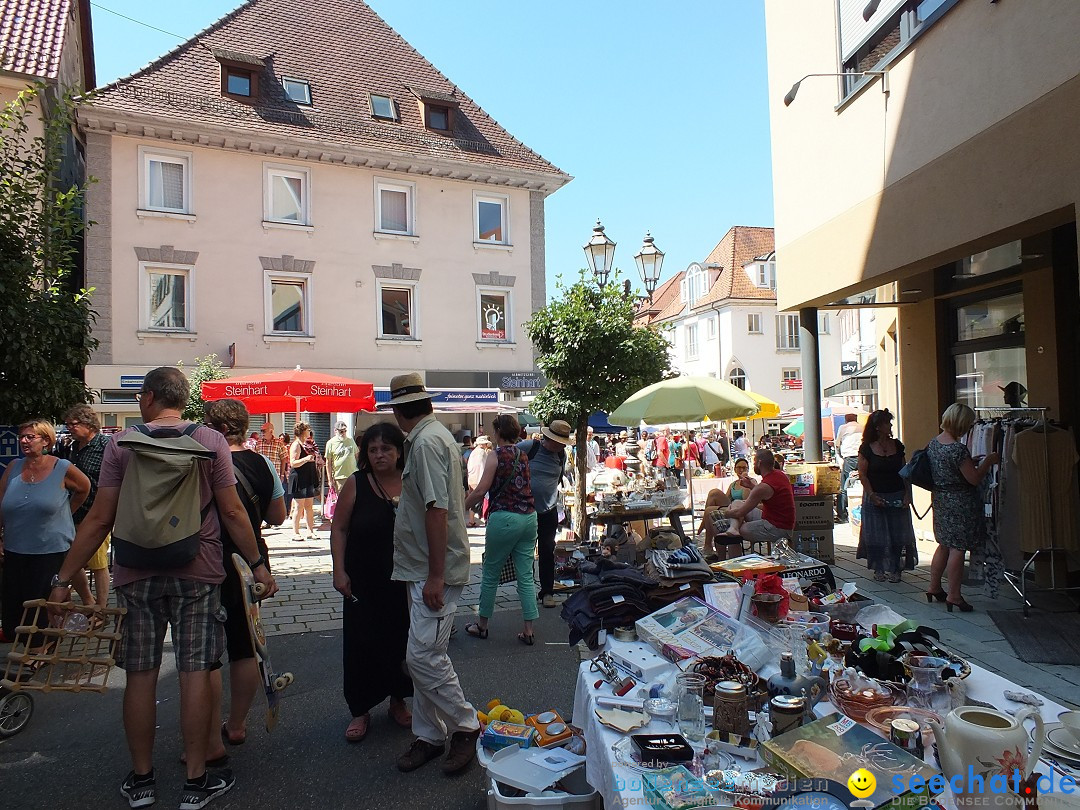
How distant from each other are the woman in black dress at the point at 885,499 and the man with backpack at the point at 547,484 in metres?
3.08

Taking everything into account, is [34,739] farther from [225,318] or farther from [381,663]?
[225,318]

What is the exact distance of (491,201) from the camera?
910 inches

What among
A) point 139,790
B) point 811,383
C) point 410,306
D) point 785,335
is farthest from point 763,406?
point 785,335

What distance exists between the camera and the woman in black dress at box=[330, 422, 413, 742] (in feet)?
13.3

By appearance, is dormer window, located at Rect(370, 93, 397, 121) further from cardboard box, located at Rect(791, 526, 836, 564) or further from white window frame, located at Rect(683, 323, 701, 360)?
white window frame, located at Rect(683, 323, 701, 360)

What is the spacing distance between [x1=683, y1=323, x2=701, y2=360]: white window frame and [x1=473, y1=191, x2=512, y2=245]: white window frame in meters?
22.0

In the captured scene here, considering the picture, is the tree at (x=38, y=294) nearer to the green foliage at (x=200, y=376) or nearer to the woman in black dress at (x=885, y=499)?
the woman in black dress at (x=885, y=499)

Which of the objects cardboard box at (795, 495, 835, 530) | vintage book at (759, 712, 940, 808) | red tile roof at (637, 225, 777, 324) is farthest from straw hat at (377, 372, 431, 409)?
red tile roof at (637, 225, 777, 324)

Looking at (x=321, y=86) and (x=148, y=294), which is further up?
(x=321, y=86)

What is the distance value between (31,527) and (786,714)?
5.17 metres

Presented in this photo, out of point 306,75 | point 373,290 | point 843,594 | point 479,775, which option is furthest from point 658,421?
point 306,75

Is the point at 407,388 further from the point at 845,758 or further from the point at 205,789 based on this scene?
the point at 845,758

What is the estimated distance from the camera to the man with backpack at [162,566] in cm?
319

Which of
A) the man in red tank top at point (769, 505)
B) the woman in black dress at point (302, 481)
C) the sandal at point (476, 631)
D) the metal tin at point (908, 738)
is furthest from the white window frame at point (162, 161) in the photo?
the metal tin at point (908, 738)
